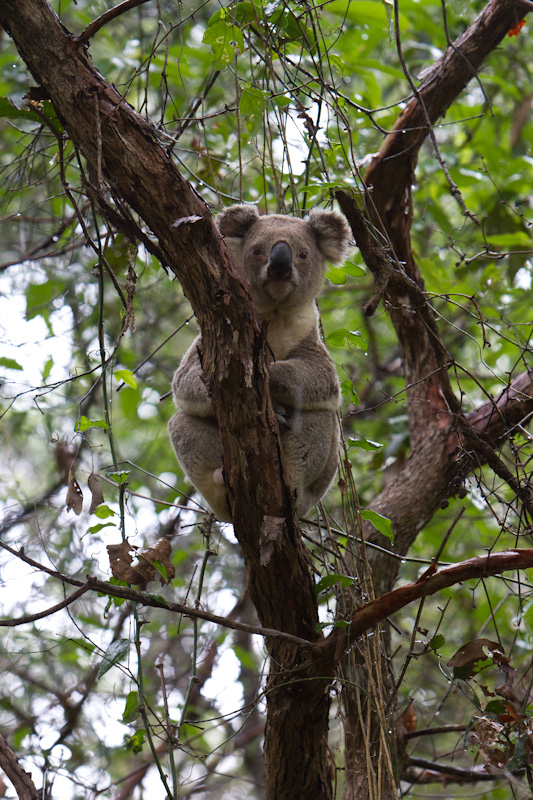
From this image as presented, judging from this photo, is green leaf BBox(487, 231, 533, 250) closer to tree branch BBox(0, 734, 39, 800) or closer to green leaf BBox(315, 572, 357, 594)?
green leaf BBox(315, 572, 357, 594)

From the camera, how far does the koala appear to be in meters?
3.07

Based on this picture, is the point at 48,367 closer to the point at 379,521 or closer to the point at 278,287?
the point at 278,287

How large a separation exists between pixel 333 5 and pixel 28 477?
195 inches

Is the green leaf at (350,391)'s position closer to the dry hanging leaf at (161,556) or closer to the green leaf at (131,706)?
the dry hanging leaf at (161,556)

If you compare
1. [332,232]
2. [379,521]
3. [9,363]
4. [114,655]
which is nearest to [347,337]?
[332,232]

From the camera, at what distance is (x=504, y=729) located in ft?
7.53

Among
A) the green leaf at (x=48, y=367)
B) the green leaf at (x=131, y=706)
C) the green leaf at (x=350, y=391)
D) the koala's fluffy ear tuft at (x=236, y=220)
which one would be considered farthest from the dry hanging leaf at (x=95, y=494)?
the green leaf at (x=48, y=367)

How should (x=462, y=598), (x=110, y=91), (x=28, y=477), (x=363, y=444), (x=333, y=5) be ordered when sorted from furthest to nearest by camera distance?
1. (x=28, y=477)
2. (x=462, y=598)
3. (x=333, y=5)
4. (x=363, y=444)
5. (x=110, y=91)

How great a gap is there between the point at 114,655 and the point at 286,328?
5.68 feet

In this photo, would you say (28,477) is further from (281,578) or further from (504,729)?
(504,729)

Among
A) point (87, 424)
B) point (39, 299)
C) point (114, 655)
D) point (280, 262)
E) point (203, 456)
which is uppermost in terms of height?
point (39, 299)

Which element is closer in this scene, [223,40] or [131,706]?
[131,706]

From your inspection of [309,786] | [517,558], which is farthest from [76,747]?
[517,558]

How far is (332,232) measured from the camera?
339cm
